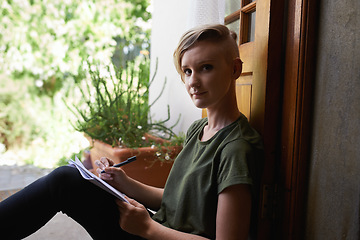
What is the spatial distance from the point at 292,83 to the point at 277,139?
19 centimetres

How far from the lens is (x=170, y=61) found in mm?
2574

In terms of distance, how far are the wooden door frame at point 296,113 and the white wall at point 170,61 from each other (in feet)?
3.54

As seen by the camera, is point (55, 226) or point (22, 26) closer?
point (55, 226)

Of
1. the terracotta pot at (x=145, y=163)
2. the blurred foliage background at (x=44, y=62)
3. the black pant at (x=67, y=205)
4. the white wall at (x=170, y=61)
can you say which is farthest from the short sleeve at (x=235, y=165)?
the blurred foliage background at (x=44, y=62)

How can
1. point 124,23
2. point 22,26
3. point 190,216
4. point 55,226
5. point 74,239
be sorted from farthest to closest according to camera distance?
point 124,23
point 22,26
point 55,226
point 74,239
point 190,216

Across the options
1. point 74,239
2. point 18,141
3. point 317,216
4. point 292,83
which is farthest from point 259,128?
point 18,141

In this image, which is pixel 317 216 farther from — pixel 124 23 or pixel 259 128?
pixel 124 23

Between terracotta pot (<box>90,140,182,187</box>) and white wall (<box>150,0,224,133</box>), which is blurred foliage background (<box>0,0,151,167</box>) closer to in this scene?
white wall (<box>150,0,224,133</box>)

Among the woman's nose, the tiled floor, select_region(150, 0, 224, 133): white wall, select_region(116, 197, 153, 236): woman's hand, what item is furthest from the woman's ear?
the tiled floor

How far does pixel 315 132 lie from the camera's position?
91cm

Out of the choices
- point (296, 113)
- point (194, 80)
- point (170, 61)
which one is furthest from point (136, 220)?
point (170, 61)

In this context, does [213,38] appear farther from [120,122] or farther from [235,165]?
[120,122]

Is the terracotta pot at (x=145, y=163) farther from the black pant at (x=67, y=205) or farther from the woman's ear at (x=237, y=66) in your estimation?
the woman's ear at (x=237, y=66)

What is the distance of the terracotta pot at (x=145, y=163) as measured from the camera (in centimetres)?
208
